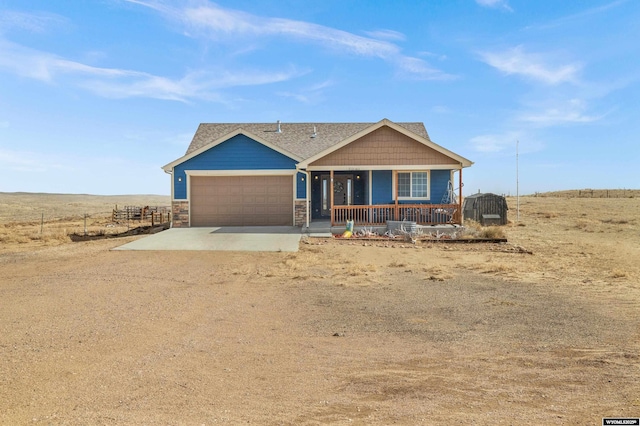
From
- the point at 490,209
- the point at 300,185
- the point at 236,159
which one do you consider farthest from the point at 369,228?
the point at 490,209

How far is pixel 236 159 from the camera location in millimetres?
21000

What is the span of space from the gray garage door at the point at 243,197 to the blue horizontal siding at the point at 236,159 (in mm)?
519

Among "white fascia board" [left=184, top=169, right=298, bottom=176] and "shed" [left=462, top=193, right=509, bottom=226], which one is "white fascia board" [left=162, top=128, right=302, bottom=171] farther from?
"shed" [left=462, top=193, right=509, bottom=226]

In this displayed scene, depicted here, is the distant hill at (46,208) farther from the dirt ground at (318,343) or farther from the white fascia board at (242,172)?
the dirt ground at (318,343)

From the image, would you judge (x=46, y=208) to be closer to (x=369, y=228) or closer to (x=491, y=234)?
(x=369, y=228)

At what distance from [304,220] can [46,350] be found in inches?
614

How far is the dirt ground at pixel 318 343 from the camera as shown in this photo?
4.10 metres

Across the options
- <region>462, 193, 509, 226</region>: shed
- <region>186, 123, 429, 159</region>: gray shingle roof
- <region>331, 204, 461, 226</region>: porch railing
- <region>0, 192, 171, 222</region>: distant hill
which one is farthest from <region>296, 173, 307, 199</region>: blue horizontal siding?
<region>0, 192, 171, 222</region>: distant hill

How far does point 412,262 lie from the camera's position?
13055 mm

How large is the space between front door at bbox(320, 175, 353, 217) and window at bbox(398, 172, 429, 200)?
269 centimetres

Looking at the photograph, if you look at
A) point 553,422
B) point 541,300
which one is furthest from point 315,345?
point 541,300

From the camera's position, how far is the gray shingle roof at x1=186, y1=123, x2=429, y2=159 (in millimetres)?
23375

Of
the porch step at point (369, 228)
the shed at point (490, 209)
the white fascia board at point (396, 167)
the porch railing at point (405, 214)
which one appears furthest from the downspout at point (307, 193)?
the shed at point (490, 209)

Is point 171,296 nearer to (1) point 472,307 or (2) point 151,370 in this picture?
(2) point 151,370
